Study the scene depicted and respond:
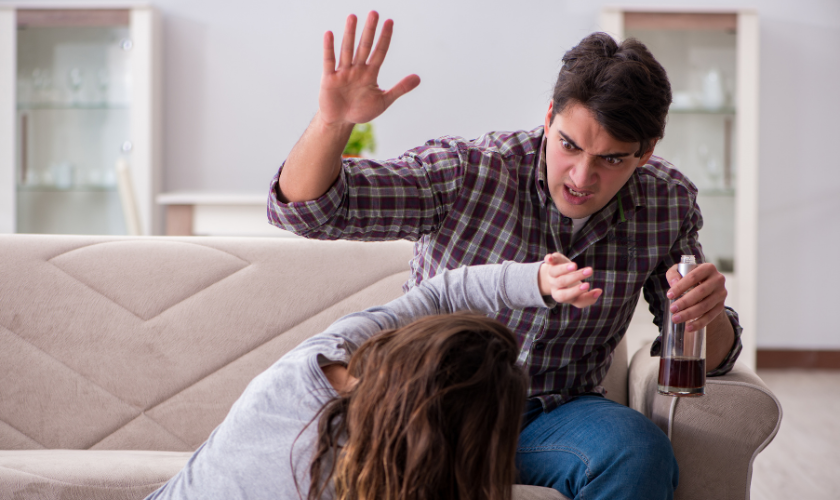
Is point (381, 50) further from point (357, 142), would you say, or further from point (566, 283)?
point (357, 142)

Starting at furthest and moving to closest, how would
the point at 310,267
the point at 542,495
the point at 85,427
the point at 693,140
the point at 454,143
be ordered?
1. the point at 693,140
2. the point at 310,267
3. the point at 85,427
4. the point at 454,143
5. the point at 542,495

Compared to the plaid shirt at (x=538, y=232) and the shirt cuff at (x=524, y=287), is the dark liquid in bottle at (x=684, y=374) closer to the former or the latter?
the plaid shirt at (x=538, y=232)

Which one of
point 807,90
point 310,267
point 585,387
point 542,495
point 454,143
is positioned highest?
point 807,90

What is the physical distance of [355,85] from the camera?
1027 millimetres

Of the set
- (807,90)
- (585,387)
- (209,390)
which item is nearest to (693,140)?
(807,90)

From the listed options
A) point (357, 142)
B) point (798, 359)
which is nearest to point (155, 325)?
point (357, 142)

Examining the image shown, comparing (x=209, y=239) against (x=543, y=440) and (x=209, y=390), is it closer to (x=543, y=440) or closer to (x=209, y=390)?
(x=209, y=390)

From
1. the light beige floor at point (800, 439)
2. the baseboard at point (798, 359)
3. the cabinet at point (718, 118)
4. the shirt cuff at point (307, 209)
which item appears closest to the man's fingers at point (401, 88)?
the shirt cuff at point (307, 209)

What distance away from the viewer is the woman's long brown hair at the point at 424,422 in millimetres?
730

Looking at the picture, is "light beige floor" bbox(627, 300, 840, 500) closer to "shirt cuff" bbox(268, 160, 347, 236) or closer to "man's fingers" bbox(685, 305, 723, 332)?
"man's fingers" bbox(685, 305, 723, 332)

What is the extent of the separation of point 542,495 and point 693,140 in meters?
2.83

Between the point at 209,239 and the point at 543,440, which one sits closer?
the point at 543,440

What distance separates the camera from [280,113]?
3.76 meters

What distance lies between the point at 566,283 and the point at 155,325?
1.00 m
